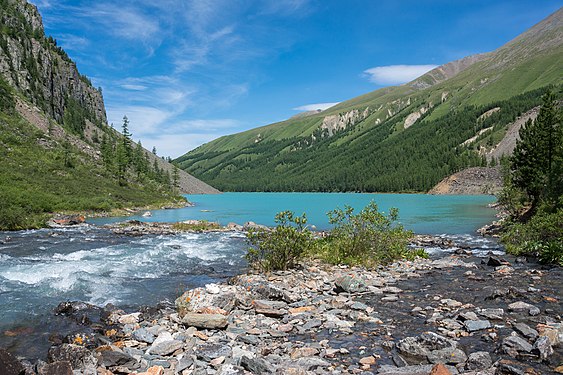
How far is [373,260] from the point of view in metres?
22.6

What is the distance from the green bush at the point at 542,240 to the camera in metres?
21.5

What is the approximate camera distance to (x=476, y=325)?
11023 mm

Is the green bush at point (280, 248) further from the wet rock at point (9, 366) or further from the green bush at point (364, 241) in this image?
the wet rock at point (9, 366)

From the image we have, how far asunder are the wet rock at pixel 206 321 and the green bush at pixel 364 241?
11.9 m

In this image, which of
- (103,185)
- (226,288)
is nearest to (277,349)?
(226,288)

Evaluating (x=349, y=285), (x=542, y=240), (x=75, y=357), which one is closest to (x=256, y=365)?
(x=75, y=357)

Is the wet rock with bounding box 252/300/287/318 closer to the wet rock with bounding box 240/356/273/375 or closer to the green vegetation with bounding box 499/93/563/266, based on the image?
the wet rock with bounding box 240/356/273/375

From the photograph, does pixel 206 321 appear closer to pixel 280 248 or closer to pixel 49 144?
pixel 280 248

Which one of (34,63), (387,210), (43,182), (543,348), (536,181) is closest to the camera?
(543,348)

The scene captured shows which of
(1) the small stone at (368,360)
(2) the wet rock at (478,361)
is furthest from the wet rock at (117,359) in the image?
(2) the wet rock at (478,361)

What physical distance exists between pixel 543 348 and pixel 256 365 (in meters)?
6.88

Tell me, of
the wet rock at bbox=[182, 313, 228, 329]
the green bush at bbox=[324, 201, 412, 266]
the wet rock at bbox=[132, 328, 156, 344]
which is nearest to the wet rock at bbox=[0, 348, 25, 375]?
the wet rock at bbox=[132, 328, 156, 344]

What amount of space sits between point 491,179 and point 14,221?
16798cm

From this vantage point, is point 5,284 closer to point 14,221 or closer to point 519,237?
point 14,221
